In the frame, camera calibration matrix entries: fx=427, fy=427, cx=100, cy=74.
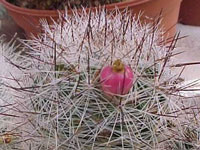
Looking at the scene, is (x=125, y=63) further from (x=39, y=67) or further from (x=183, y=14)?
(x=183, y=14)

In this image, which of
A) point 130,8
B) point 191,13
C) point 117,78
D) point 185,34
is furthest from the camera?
point 191,13

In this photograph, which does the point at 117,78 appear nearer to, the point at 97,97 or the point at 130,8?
the point at 97,97

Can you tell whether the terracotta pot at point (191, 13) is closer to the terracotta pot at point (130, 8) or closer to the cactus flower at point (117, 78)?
the terracotta pot at point (130, 8)

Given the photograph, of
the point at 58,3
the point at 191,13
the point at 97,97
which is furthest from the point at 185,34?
the point at 97,97

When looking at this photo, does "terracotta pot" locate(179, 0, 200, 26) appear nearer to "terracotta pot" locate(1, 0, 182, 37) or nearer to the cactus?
"terracotta pot" locate(1, 0, 182, 37)

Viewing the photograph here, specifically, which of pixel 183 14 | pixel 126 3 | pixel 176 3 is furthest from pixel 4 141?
pixel 183 14

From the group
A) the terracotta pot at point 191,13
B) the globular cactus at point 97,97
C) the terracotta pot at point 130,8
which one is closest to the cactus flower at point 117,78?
the globular cactus at point 97,97

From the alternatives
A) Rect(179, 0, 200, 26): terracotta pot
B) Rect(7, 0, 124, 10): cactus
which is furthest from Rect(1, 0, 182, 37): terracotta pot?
Rect(179, 0, 200, 26): terracotta pot
